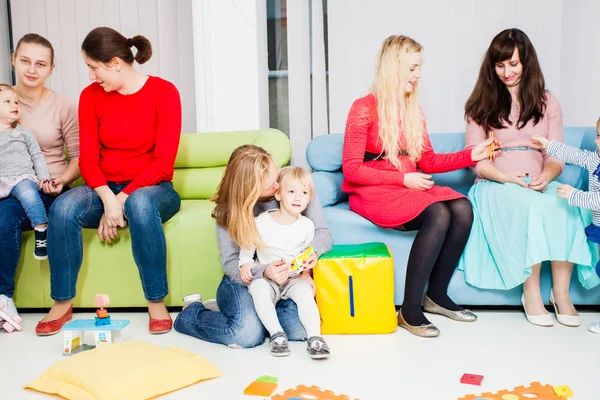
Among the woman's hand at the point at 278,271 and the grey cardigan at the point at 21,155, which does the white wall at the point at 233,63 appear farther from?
the woman's hand at the point at 278,271

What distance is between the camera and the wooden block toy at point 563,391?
1.52 metres

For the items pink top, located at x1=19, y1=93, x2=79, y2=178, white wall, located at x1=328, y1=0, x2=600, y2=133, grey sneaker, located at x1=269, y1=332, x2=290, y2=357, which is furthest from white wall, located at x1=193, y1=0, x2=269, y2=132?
grey sneaker, located at x1=269, y1=332, x2=290, y2=357

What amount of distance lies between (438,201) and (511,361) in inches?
24.6

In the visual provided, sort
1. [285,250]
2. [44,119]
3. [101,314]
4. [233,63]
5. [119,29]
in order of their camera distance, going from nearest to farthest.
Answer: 1. [101,314]
2. [285,250]
3. [44,119]
4. [233,63]
5. [119,29]

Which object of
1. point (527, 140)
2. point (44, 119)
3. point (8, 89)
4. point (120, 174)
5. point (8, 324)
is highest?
Result: point (8, 89)

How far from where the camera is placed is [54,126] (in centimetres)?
253

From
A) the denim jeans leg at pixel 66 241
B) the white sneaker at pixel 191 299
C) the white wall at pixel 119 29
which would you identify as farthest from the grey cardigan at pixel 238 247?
the white wall at pixel 119 29

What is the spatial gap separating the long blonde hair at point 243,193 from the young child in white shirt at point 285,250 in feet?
0.15

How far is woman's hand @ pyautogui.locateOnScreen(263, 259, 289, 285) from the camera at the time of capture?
1965 millimetres

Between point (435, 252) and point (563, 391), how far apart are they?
68 cm

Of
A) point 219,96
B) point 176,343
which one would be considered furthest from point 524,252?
point 219,96

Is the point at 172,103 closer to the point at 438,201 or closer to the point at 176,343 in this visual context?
the point at 176,343

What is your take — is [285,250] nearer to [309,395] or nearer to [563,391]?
[309,395]

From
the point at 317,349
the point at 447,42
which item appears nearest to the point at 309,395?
the point at 317,349
